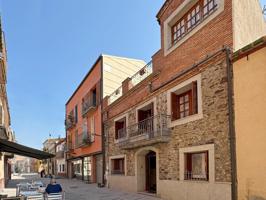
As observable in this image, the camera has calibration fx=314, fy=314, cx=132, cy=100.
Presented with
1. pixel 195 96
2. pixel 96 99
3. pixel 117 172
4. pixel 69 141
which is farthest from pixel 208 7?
pixel 69 141

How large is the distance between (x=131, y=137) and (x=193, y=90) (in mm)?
5860

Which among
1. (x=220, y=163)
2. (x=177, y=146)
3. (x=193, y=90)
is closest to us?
(x=220, y=163)

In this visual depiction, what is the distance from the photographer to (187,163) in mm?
12328

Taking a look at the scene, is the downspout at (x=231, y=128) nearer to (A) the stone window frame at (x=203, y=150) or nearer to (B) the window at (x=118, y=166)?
(A) the stone window frame at (x=203, y=150)

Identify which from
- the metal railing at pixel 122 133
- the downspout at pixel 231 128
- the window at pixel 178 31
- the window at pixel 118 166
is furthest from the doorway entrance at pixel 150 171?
the downspout at pixel 231 128

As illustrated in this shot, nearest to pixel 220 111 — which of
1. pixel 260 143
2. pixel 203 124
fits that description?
pixel 203 124

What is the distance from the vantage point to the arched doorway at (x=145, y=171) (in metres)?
17.2

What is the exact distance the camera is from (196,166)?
39.2 feet

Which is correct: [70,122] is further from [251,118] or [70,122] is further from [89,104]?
[251,118]

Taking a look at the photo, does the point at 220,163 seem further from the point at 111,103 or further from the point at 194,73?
the point at 111,103

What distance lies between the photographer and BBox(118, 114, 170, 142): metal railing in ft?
45.0

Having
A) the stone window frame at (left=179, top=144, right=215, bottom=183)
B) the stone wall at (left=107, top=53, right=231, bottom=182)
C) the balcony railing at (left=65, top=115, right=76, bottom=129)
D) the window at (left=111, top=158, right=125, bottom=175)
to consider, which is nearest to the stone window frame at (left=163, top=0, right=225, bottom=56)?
the stone wall at (left=107, top=53, right=231, bottom=182)

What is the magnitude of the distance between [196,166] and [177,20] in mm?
6180

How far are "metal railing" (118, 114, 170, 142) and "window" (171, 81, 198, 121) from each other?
0.54 meters
